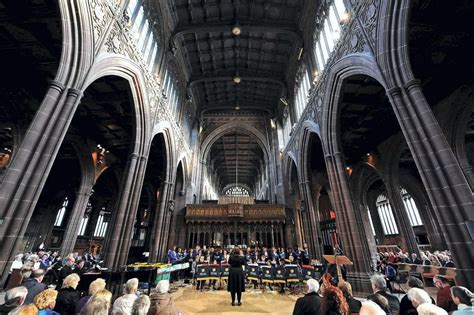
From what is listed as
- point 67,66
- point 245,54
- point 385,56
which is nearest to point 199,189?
point 245,54

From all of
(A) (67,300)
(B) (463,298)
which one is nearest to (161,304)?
(A) (67,300)

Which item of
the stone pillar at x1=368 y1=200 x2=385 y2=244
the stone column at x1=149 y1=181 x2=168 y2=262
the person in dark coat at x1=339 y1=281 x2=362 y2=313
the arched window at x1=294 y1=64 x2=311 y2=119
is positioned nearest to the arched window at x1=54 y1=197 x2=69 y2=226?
the stone column at x1=149 y1=181 x2=168 y2=262

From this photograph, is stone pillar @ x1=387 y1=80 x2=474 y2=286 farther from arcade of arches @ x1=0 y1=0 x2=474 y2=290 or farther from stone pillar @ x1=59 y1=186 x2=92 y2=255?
stone pillar @ x1=59 y1=186 x2=92 y2=255

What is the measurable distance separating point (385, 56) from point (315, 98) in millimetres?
5691

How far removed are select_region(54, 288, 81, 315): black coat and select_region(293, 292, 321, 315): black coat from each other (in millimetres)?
3418

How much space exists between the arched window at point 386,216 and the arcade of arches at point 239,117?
0.21 meters

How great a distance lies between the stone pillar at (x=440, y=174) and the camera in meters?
4.60

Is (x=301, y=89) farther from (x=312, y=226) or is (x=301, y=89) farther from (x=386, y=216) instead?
(x=386, y=216)

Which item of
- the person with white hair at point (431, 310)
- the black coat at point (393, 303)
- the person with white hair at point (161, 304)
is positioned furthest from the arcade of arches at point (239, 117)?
the person with white hair at point (161, 304)

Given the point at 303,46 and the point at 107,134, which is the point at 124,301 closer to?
the point at 107,134

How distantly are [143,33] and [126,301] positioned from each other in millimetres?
12657

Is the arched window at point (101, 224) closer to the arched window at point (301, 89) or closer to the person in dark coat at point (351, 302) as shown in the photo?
the arched window at point (301, 89)

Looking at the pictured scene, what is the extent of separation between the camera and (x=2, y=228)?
455 cm

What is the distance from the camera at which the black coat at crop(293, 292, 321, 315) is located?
2.94 metres
